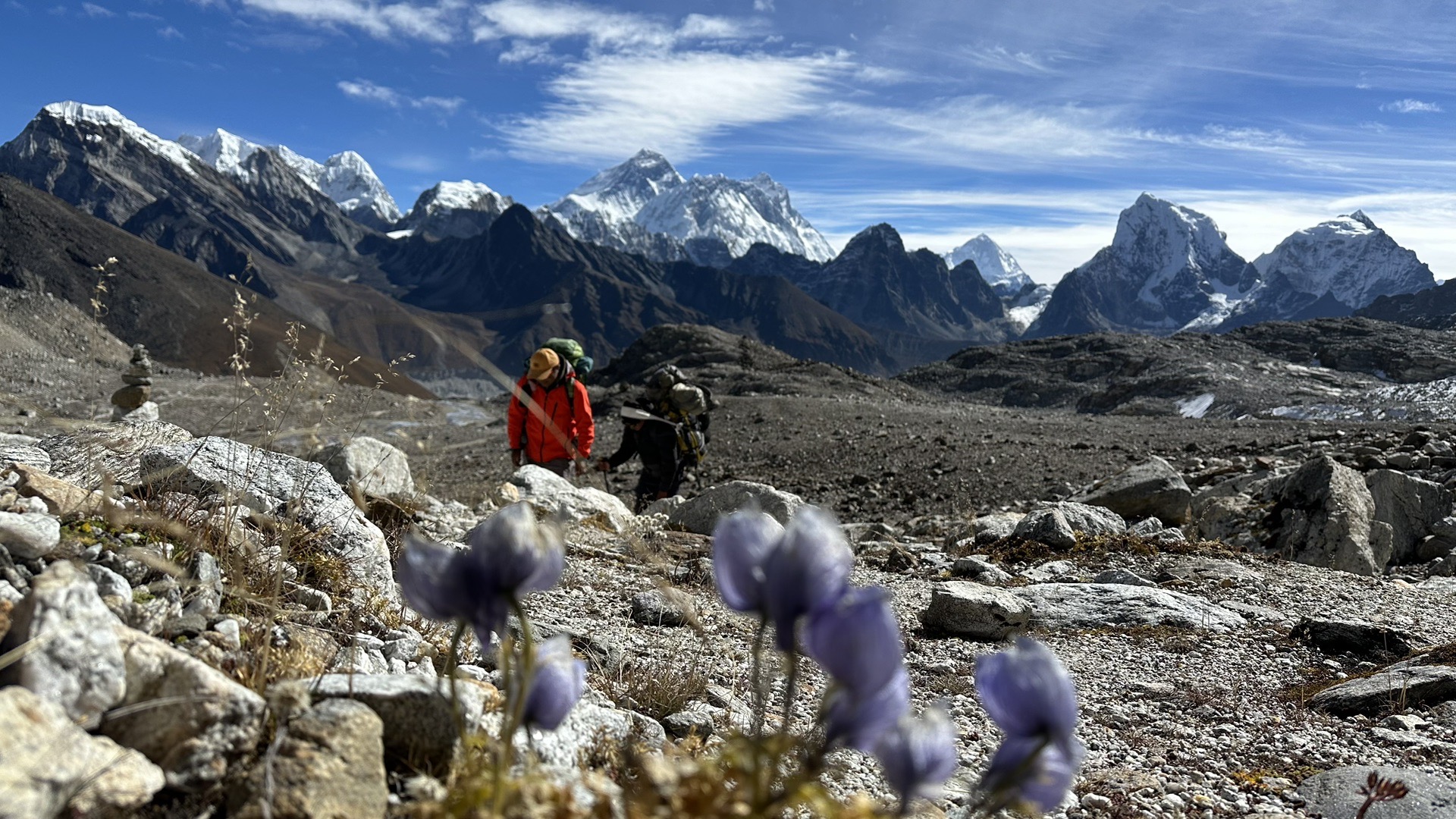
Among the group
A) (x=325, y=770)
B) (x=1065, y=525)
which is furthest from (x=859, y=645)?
(x=1065, y=525)

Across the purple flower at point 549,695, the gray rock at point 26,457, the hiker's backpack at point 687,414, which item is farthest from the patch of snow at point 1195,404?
the purple flower at point 549,695

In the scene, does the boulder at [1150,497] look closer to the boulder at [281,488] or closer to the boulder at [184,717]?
the boulder at [281,488]

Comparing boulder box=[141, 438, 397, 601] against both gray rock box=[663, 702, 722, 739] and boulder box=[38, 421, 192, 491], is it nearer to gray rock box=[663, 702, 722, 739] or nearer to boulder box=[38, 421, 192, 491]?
boulder box=[38, 421, 192, 491]

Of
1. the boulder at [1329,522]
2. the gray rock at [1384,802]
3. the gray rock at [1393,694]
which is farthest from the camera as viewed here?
the boulder at [1329,522]

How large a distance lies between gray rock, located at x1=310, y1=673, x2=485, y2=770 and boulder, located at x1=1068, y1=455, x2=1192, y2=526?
10.1 metres

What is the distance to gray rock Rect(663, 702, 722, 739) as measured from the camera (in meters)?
2.97

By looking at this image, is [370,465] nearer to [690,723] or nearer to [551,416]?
[551,416]

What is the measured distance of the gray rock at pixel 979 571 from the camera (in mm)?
7137

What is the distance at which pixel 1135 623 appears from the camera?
5.64 meters

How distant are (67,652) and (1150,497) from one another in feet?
36.2

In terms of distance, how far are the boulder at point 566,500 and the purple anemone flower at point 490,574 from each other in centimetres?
596

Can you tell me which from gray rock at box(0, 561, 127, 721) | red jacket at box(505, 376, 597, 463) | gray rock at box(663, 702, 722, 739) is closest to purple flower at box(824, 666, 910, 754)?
gray rock at box(0, 561, 127, 721)

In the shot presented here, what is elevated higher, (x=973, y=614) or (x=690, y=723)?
(x=690, y=723)

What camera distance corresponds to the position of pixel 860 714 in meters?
1.05
